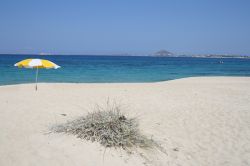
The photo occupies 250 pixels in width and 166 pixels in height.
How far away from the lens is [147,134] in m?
6.87

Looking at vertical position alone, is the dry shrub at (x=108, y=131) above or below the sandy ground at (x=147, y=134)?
above

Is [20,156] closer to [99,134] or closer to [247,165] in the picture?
[99,134]

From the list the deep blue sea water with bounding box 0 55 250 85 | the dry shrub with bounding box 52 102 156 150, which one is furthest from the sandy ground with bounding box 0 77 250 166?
the deep blue sea water with bounding box 0 55 250 85

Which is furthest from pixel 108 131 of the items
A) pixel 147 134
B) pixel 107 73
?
pixel 107 73

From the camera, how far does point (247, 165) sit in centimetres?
568

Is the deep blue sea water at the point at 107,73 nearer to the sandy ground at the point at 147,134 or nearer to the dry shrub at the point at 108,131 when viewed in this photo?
the sandy ground at the point at 147,134

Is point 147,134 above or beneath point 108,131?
beneath

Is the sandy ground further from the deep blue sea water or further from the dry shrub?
the deep blue sea water

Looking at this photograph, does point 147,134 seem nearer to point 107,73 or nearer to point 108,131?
point 108,131

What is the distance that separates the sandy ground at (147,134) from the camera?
5.17m

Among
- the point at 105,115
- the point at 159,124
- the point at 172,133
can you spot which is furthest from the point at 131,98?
the point at 105,115

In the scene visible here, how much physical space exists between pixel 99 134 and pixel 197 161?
197cm

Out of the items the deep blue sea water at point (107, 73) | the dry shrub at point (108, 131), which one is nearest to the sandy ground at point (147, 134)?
the dry shrub at point (108, 131)

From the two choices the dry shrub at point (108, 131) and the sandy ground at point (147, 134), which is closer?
the sandy ground at point (147, 134)
